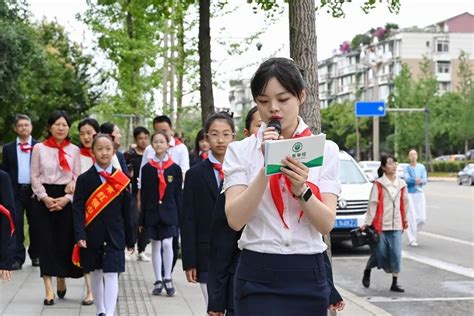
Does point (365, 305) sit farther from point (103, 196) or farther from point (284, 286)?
point (284, 286)

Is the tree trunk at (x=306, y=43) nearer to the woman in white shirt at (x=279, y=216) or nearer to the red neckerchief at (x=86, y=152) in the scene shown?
the woman in white shirt at (x=279, y=216)

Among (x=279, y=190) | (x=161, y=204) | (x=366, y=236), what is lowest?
(x=366, y=236)

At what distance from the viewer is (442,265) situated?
13.0 meters

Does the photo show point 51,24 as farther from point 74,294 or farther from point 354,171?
point 74,294

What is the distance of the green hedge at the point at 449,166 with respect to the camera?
218 ft

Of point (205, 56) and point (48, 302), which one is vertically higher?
point (205, 56)

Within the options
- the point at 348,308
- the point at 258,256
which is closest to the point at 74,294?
the point at 348,308

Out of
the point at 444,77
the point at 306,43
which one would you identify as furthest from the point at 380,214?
the point at 444,77

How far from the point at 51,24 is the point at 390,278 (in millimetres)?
32656

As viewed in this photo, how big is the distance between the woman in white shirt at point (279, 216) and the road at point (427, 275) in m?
5.86

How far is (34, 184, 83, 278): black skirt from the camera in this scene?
867 centimetres

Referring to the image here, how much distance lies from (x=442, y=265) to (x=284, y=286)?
32.9ft

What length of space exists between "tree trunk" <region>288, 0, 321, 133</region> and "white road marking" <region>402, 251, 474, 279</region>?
613 cm

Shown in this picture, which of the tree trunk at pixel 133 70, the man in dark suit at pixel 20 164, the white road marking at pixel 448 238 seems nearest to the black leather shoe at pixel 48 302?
the man in dark suit at pixel 20 164
